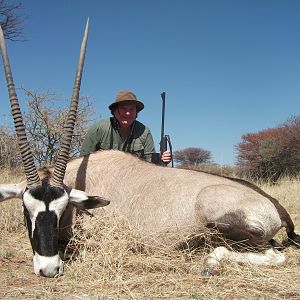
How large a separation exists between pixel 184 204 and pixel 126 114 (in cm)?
221

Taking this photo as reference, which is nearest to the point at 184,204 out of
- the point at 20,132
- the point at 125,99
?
the point at 20,132

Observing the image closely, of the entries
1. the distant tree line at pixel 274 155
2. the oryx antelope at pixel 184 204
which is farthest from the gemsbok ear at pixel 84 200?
Answer: the distant tree line at pixel 274 155

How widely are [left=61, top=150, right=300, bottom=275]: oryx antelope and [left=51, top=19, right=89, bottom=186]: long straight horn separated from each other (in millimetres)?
499

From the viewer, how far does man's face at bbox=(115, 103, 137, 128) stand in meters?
6.02

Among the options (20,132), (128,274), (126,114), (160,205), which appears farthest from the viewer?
(126,114)

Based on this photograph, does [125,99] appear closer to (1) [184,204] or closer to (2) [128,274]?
(1) [184,204]

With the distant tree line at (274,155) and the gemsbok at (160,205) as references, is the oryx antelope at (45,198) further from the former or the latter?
the distant tree line at (274,155)

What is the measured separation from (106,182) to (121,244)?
85cm

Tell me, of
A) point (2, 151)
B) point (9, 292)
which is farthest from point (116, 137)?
point (2, 151)

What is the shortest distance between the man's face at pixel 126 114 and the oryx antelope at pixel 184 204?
4.58 feet

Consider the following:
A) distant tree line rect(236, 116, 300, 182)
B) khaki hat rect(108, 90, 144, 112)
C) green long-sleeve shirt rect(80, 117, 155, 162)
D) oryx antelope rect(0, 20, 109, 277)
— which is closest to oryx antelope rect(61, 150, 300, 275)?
oryx antelope rect(0, 20, 109, 277)

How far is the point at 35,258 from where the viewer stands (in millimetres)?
3484

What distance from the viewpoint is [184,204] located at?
412 centimetres

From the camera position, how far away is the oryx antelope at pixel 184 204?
390 cm
